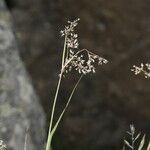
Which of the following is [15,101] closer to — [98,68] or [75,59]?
[75,59]

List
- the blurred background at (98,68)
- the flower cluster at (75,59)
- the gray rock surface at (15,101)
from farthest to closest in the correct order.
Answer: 1. the blurred background at (98,68)
2. the gray rock surface at (15,101)
3. the flower cluster at (75,59)

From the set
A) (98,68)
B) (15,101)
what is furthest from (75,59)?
(98,68)

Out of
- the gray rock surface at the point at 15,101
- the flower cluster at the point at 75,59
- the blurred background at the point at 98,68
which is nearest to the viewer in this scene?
the flower cluster at the point at 75,59

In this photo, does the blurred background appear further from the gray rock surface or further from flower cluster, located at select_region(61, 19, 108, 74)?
flower cluster, located at select_region(61, 19, 108, 74)

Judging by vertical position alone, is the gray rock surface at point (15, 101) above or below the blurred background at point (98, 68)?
below

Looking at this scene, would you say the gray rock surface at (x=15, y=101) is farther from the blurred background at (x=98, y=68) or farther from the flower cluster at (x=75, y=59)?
the blurred background at (x=98, y=68)

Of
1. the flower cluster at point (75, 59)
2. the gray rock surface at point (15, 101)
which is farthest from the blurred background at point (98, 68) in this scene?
the flower cluster at point (75, 59)
